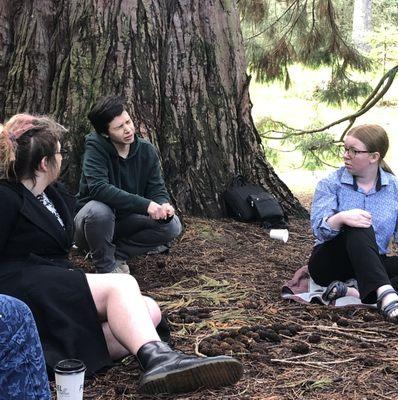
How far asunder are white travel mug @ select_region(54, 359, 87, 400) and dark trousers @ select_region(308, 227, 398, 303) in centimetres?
175

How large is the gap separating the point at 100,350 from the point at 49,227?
548 millimetres

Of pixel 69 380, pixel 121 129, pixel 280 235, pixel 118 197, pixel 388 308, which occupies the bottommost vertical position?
pixel 280 235

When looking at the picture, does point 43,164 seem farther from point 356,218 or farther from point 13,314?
point 356,218

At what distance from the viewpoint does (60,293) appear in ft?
8.85

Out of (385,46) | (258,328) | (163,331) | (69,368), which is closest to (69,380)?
(69,368)

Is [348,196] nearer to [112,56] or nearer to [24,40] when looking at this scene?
[112,56]

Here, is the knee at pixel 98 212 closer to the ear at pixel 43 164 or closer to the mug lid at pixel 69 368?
the ear at pixel 43 164

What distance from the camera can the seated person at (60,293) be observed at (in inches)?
98.6

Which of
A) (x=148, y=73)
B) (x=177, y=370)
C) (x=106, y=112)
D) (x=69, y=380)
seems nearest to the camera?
(x=69, y=380)

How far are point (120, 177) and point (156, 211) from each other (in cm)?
43

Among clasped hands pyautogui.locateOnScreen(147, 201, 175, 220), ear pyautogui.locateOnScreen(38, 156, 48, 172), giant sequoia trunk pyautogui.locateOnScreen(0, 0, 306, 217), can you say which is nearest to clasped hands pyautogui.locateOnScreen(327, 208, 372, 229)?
clasped hands pyautogui.locateOnScreen(147, 201, 175, 220)

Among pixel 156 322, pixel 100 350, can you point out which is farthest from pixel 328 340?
pixel 100 350

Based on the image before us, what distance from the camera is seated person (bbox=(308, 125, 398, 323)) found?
3.62 m

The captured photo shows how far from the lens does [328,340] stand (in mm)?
3189
